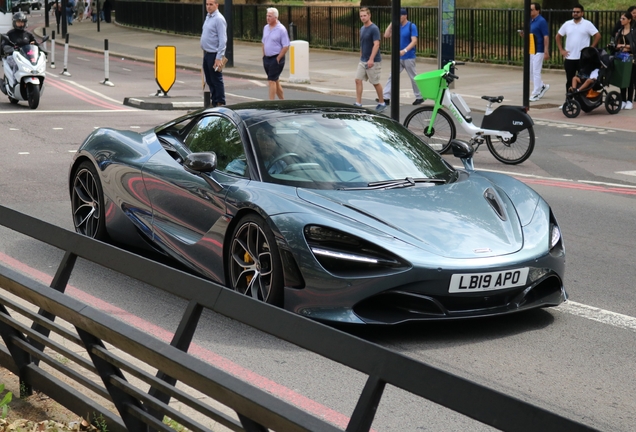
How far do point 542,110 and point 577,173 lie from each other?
810 centimetres

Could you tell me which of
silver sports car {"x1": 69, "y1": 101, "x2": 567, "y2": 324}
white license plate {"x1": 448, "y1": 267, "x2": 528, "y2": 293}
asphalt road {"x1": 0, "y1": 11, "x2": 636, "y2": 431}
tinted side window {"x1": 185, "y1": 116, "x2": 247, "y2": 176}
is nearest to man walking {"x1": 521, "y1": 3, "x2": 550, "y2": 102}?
asphalt road {"x1": 0, "y1": 11, "x2": 636, "y2": 431}

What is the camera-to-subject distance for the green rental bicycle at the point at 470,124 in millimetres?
13836

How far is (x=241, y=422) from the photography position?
3273mm

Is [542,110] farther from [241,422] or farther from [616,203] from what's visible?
[241,422]

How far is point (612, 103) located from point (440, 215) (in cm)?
1458

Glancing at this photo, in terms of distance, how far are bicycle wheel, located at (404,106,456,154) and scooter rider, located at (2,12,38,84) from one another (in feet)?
30.4

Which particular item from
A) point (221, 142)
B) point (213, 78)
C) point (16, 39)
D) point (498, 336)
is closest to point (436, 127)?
point (213, 78)

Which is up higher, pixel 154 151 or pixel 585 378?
pixel 154 151

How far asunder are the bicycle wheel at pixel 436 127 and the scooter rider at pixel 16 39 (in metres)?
9.27

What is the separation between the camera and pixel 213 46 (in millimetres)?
19219

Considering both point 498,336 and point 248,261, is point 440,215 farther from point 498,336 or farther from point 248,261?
point 248,261

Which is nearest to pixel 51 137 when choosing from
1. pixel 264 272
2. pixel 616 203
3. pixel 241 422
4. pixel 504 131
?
pixel 504 131

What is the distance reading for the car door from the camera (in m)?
6.86

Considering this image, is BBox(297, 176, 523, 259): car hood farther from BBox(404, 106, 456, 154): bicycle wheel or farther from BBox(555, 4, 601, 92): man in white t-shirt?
BBox(555, 4, 601, 92): man in white t-shirt
